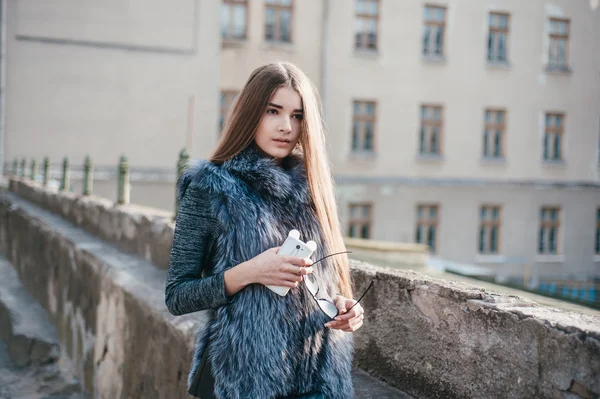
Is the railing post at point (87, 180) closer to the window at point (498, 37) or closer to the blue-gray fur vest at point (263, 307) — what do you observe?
the blue-gray fur vest at point (263, 307)

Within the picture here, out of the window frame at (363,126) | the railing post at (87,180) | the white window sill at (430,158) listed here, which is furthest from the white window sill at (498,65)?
the railing post at (87,180)

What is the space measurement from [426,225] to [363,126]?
12.8 feet

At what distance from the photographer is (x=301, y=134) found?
2314 mm

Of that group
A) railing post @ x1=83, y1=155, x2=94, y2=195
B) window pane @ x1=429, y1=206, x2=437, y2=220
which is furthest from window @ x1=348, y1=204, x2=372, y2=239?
railing post @ x1=83, y1=155, x2=94, y2=195

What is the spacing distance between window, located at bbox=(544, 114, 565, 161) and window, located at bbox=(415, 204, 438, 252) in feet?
16.6

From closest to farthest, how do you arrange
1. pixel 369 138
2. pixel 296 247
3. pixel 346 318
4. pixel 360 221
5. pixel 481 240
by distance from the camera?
pixel 296 247 < pixel 346 318 < pixel 360 221 < pixel 369 138 < pixel 481 240

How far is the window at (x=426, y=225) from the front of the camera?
80.9ft

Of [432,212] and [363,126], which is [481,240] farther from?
[363,126]

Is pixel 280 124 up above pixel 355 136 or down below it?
below

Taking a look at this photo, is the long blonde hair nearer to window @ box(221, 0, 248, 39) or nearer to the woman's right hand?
the woman's right hand

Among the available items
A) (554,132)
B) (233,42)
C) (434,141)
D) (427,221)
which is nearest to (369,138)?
(434,141)

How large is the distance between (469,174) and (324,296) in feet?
78.0

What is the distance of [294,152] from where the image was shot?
2.39 meters

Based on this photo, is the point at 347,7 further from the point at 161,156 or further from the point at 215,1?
the point at 161,156
